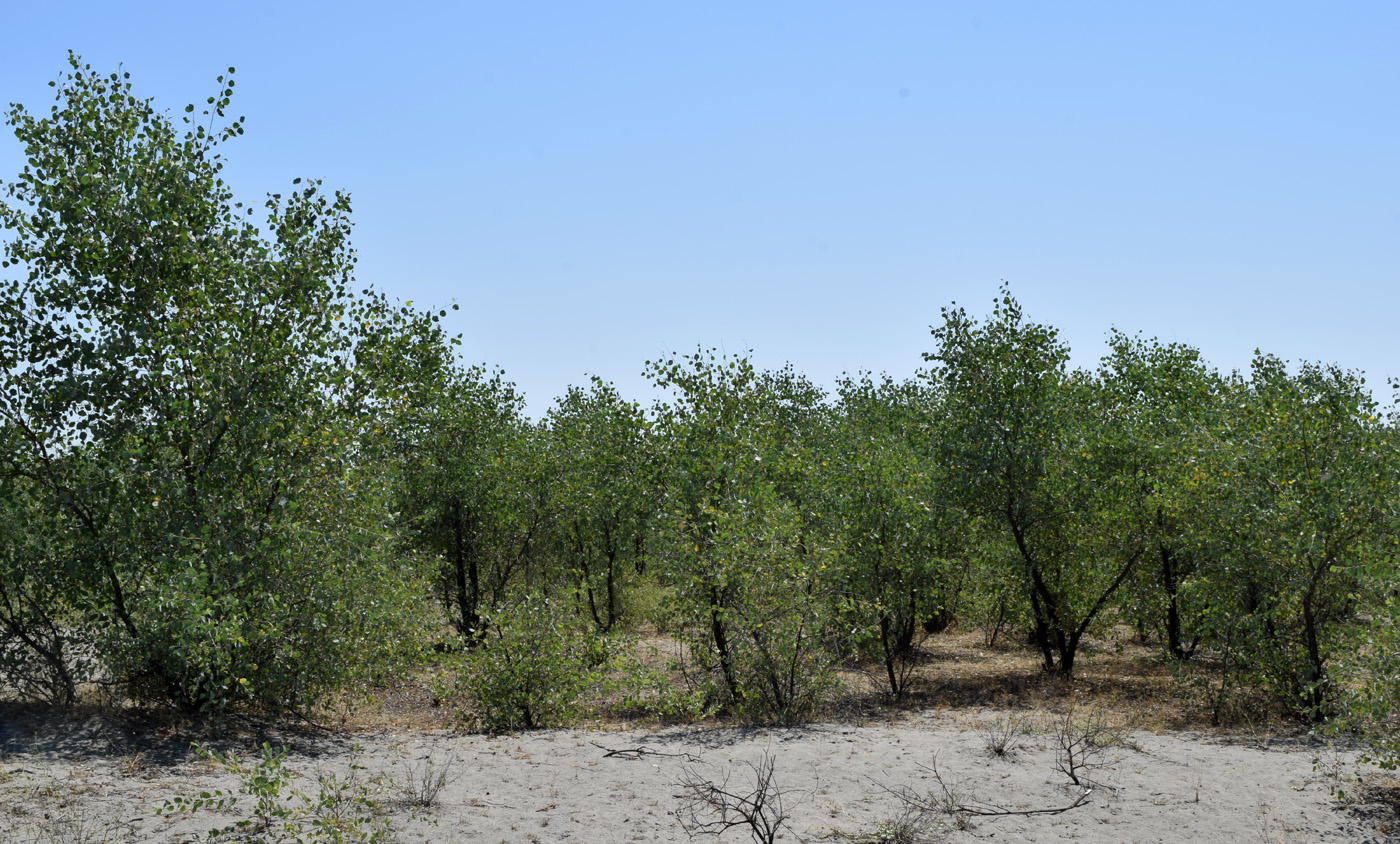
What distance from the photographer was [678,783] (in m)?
10.1

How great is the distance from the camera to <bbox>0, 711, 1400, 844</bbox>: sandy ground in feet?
27.9

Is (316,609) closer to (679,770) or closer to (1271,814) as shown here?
(679,770)

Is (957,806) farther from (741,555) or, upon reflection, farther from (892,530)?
(892,530)

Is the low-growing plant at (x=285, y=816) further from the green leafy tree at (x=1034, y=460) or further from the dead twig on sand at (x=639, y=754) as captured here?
the green leafy tree at (x=1034, y=460)

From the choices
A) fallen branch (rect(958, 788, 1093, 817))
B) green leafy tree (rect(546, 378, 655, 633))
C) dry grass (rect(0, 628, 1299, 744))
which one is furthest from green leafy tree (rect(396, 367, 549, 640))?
fallen branch (rect(958, 788, 1093, 817))

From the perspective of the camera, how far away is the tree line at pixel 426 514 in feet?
36.8

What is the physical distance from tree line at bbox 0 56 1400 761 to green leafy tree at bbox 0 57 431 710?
47mm

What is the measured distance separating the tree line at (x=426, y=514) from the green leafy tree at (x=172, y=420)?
1.8 inches

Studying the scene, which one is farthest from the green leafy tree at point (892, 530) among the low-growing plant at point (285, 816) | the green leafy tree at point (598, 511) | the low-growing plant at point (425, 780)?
the low-growing plant at point (285, 816)

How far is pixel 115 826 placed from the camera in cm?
773

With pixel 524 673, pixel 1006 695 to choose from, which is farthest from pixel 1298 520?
pixel 524 673

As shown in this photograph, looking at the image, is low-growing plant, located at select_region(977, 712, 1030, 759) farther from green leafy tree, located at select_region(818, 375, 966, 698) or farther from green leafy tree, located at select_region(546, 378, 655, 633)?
green leafy tree, located at select_region(546, 378, 655, 633)

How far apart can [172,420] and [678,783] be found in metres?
7.71

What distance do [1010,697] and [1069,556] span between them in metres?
3.41
